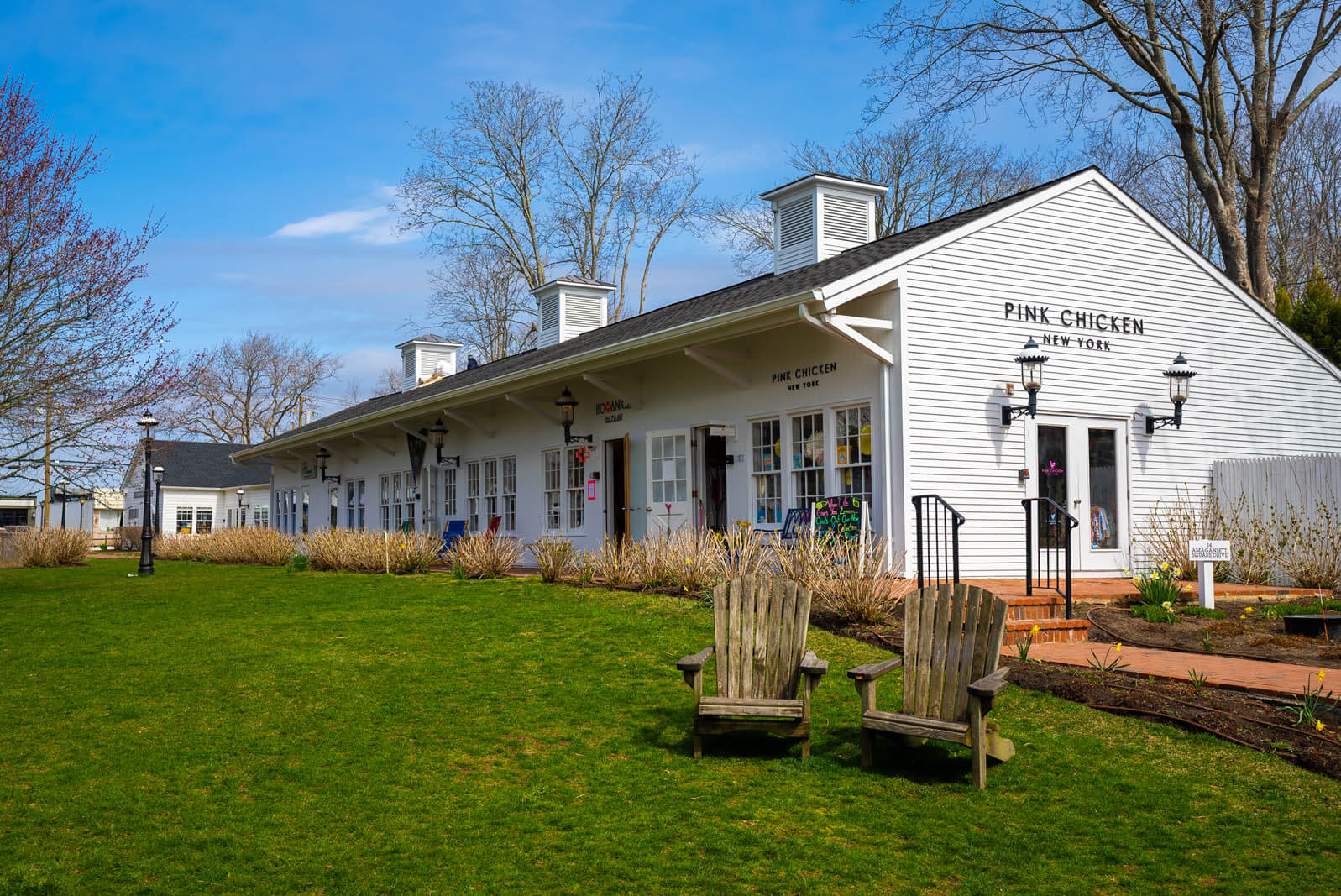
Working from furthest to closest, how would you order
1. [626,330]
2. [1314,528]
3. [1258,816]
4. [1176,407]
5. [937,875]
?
[626,330], [1176,407], [1314,528], [1258,816], [937,875]

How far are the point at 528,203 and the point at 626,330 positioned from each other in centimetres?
1772

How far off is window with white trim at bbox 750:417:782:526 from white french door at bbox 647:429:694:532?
1.30 meters

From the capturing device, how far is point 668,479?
15375mm

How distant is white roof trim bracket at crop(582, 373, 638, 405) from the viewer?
16000mm

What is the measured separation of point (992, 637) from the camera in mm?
5547

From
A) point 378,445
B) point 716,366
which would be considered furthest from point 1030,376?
point 378,445

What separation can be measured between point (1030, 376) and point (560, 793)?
910cm

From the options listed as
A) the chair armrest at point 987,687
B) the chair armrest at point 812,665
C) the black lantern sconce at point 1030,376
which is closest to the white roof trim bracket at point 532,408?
the black lantern sconce at point 1030,376

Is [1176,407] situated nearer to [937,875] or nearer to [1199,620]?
[1199,620]

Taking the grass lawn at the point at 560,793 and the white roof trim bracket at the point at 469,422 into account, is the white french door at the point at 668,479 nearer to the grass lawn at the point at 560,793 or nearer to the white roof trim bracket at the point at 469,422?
the white roof trim bracket at the point at 469,422

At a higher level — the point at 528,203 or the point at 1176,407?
the point at 528,203

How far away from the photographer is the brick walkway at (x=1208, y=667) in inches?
277

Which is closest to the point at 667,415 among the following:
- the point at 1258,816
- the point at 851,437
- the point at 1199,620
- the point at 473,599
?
the point at 851,437

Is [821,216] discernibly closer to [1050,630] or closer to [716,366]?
[716,366]
